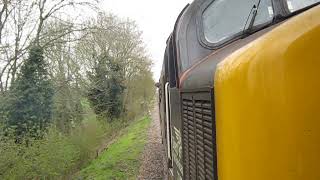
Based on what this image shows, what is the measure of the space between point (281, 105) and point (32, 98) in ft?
48.9

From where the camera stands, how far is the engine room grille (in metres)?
2.54

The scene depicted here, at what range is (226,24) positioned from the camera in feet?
12.4

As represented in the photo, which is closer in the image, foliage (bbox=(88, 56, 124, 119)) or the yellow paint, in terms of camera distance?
the yellow paint

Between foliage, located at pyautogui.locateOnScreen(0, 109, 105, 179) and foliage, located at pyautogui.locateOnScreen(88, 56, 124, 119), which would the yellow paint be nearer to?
foliage, located at pyautogui.locateOnScreen(0, 109, 105, 179)

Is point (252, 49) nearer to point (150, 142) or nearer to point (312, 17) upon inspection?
point (312, 17)

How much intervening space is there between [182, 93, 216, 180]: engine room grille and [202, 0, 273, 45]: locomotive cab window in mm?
644

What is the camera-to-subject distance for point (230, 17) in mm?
3789

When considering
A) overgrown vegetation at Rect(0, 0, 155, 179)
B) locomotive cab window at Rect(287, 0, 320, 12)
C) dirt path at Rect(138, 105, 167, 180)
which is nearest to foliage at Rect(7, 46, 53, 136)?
overgrown vegetation at Rect(0, 0, 155, 179)

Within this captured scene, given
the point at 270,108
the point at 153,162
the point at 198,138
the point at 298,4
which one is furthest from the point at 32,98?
the point at 270,108

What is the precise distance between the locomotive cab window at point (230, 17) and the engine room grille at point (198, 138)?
0.64 metres

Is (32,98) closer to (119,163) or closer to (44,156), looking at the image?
(44,156)

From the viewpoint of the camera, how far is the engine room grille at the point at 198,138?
254 centimetres

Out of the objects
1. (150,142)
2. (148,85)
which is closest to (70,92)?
(150,142)

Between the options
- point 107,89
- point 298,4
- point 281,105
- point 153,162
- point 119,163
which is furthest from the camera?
point 107,89
